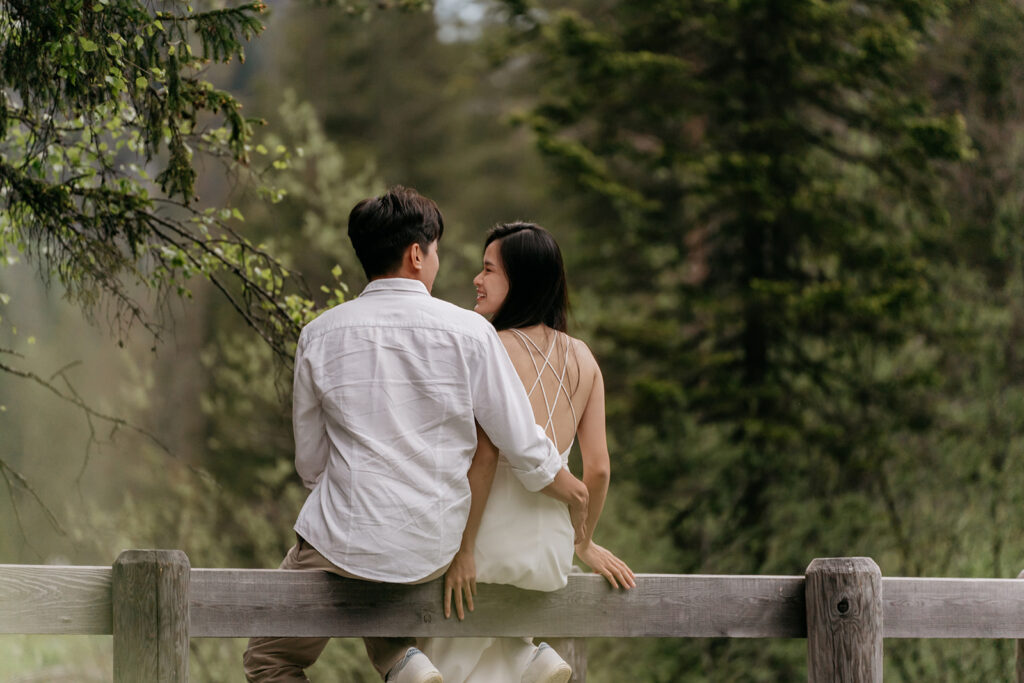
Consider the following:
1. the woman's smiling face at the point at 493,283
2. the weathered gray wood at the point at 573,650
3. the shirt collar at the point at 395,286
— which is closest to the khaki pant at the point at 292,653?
the weathered gray wood at the point at 573,650

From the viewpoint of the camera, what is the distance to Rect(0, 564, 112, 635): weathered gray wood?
2.48 metres

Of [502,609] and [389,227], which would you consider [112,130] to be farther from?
[502,609]

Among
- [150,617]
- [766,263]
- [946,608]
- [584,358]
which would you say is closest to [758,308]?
[766,263]

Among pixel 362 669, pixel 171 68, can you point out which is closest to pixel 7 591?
pixel 171 68

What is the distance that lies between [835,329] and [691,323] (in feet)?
4.47

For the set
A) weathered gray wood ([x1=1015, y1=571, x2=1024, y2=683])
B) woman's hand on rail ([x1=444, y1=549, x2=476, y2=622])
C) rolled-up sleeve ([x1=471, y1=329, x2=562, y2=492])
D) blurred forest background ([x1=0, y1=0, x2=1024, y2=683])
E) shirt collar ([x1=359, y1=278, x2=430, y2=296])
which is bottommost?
blurred forest background ([x1=0, y1=0, x2=1024, y2=683])

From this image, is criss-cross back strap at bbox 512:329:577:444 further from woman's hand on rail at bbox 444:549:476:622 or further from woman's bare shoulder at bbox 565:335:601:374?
woman's hand on rail at bbox 444:549:476:622

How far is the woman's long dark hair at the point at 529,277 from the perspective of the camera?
2846 millimetres

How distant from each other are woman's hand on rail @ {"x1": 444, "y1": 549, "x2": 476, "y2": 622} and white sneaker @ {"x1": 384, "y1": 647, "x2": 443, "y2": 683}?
112mm

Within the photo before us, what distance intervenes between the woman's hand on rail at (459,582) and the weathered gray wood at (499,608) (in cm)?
3

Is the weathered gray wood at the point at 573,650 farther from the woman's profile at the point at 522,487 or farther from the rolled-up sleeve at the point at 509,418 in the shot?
the rolled-up sleeve at the point at 509,418

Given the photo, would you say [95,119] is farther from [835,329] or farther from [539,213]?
[539,213]

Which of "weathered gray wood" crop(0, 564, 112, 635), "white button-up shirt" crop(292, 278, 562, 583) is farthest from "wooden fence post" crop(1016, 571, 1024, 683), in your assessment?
"weathered gray wood" crop(0, 564, 112, 635)

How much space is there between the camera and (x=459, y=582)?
2.59 m
